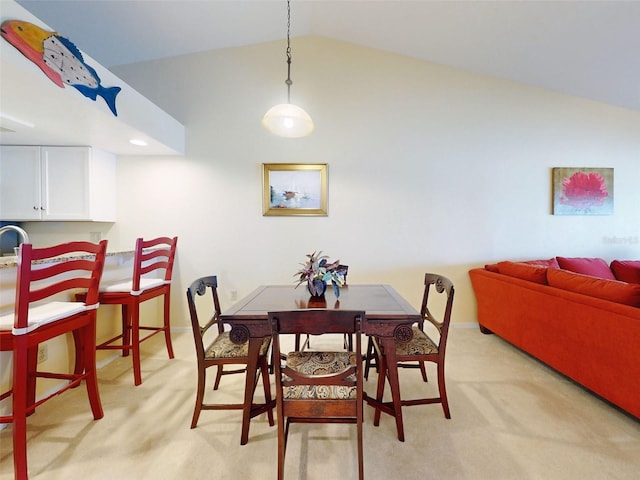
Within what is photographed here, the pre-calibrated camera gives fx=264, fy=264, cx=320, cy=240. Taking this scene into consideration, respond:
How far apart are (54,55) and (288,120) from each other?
1447mm

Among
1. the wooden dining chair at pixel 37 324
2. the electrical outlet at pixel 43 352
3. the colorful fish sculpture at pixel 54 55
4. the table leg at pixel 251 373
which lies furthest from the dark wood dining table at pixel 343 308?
the colorful fish sculpture at pixel 54 55

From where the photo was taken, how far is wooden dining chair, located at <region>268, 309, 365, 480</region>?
1.11 metres

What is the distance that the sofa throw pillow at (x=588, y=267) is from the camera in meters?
2.73

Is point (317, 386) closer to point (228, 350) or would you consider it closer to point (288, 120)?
point (228, 350)

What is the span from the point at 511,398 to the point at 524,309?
2.64ft

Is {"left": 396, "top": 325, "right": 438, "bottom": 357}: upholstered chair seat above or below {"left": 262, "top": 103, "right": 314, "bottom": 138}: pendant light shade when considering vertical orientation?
below

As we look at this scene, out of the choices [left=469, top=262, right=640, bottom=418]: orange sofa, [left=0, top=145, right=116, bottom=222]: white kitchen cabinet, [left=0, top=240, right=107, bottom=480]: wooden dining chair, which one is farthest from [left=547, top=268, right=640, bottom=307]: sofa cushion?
[left=0, top=145, right=116, bottom=222]: white kitchen cabinet

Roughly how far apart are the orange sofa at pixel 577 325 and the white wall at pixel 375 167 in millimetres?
704

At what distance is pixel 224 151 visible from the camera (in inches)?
118

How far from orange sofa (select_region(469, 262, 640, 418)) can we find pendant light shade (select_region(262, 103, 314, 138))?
2200 millimetres

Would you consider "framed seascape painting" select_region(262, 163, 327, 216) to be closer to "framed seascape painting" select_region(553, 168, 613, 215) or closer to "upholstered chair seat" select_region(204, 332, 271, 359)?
"upholstered chair seat" select_region(204, 332, 271, 359)

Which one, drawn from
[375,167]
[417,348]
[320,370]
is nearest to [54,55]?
[320,370]

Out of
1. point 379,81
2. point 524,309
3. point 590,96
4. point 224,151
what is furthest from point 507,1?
point 224,151

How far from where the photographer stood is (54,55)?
160 centimetres
